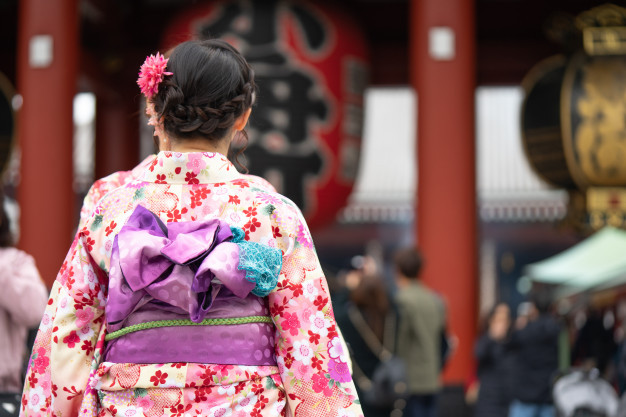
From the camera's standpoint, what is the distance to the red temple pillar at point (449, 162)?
7156mm

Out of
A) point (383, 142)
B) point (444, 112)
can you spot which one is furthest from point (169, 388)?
point (383, 142)

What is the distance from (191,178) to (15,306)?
152cm

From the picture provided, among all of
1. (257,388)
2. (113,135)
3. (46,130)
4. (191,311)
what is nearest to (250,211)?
(191,311)

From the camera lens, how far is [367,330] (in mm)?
5211

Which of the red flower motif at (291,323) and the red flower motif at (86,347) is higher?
the red flower motif at (291,323)

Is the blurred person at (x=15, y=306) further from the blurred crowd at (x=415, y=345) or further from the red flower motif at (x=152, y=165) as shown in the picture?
the red flower motif at (x=152, y=165)

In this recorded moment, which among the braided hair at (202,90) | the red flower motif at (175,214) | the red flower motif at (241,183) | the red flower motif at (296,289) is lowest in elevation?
the red flower motif at (296,289)

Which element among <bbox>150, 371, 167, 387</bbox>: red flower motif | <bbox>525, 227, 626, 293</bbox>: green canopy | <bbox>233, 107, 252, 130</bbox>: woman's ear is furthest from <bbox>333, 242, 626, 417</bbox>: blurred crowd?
<bbox>525, 227, 626, 293</bbox>: green canopy

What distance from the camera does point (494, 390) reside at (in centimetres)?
972

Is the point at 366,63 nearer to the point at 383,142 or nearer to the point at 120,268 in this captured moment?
the point at 120,268

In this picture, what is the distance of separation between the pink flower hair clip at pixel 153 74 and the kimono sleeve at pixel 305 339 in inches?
13.7

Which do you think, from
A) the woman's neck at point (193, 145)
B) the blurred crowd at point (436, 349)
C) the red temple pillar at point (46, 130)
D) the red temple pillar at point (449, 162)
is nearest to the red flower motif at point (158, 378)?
the woman's neck at point (193, 145)

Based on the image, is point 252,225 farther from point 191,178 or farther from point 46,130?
point 46,130

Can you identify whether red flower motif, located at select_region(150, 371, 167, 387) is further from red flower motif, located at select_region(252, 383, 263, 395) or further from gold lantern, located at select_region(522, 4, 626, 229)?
gold lantern, located at select_region(522, 4, 626, 229)
